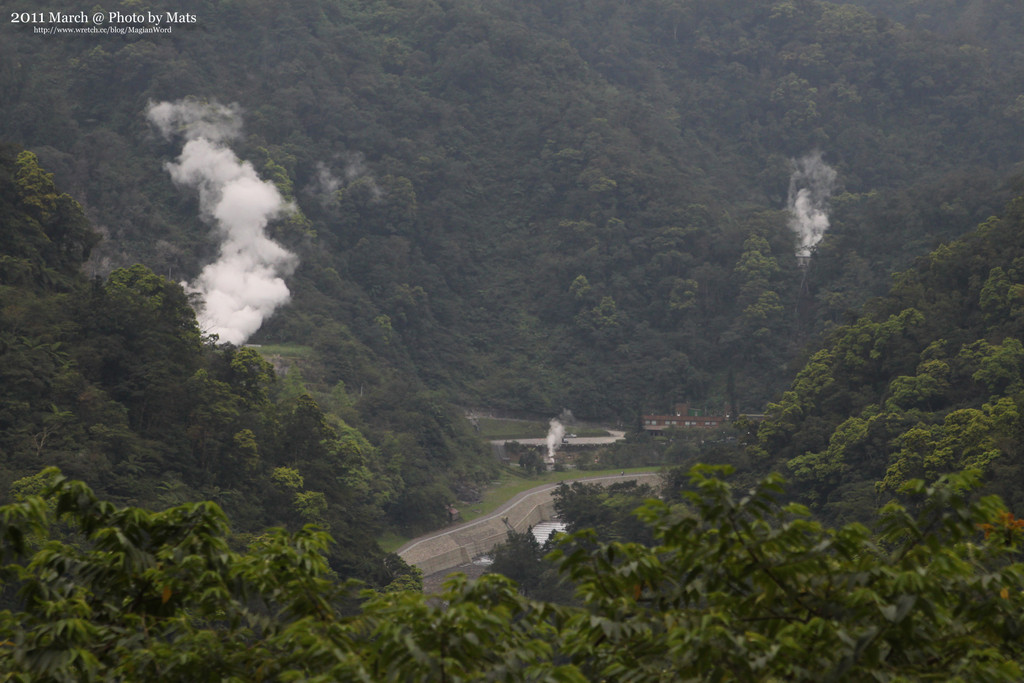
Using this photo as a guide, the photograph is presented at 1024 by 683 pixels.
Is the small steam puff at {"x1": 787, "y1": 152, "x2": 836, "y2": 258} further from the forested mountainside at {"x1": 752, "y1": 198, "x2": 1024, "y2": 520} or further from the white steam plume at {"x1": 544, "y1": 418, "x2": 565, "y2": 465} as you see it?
the forested mountainside at {"x1": 752, "y1": 198, "x2": 1024, "y2": 520}

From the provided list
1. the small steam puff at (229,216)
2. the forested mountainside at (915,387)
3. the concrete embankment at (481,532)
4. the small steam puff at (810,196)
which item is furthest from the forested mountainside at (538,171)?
the forested mountainside at (915,387)

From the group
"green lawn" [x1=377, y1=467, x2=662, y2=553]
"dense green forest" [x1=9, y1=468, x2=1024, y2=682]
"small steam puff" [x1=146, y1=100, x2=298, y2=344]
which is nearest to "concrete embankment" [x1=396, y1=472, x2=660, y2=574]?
"green lawn" [x1=377, y1=467, x2=662, y2=553]

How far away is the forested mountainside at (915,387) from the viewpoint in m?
26.6

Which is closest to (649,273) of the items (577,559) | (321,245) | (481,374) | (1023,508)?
(481,374)

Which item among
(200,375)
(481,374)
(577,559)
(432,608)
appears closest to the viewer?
(432,608)

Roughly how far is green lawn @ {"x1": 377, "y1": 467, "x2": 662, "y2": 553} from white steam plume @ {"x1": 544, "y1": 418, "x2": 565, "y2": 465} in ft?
6.89

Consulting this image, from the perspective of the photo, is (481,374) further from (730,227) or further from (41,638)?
(41,638)

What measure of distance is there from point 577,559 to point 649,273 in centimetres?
5673

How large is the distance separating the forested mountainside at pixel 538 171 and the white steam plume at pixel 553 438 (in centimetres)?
200

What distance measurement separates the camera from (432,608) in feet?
18.5

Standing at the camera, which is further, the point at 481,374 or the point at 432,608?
the point at 481,374

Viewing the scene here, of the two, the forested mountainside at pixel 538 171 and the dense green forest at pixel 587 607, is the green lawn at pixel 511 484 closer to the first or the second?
the forested mountainside at pixel 538 171

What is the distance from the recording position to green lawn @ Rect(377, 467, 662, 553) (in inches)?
1666

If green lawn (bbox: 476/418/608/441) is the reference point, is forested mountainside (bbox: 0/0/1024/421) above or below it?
above
